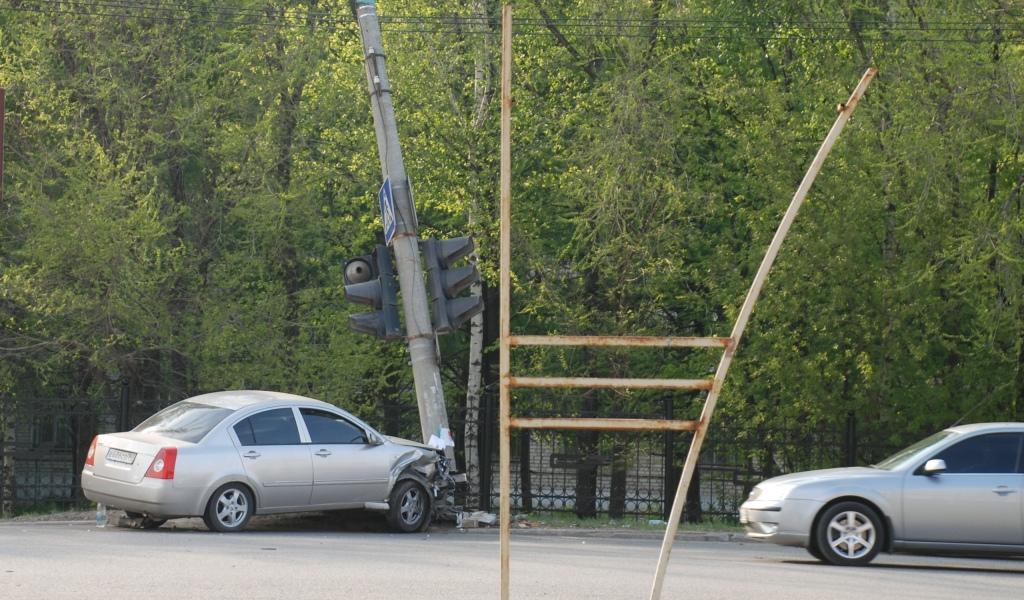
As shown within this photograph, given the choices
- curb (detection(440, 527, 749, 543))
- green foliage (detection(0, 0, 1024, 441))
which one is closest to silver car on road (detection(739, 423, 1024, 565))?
curb (detection(440, 527, 749, 543))

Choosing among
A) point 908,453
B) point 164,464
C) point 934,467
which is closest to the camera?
point 934,467

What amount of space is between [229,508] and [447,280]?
3.44 meters

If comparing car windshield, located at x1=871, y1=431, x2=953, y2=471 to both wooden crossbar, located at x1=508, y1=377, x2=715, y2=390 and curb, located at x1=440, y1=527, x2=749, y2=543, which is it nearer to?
curb, located at x1=440, y1=527, x2=749, y2=543

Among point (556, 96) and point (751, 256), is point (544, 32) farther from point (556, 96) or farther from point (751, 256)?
point (751, 256)

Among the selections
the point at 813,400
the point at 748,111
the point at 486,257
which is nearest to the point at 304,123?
the point at 486,257

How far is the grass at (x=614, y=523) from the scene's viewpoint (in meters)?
17.8

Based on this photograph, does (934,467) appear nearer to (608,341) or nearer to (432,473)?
(432,473)

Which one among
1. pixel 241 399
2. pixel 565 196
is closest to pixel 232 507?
pixel 241 399

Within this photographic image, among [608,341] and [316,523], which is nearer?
[608,341]

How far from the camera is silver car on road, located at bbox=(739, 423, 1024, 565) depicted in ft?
42.8

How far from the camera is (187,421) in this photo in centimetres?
1466

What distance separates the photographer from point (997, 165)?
829 inches

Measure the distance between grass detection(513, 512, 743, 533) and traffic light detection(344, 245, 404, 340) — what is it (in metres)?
3.85

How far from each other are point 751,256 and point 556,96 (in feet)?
17.4
